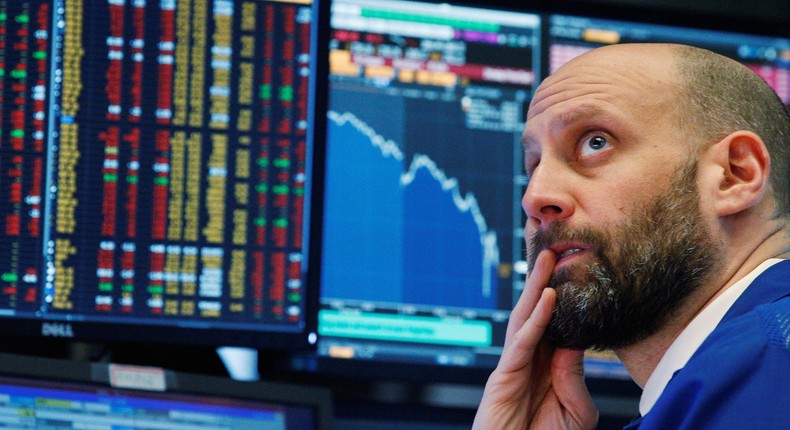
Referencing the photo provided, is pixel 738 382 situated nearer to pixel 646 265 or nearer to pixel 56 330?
pixel 646 265

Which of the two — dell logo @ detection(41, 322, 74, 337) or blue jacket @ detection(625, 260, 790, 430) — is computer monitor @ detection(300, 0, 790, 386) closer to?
dell logo @ detection(41, 322, 74, 337)

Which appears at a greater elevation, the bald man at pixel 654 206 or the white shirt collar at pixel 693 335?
the bald man at pixel 654 206

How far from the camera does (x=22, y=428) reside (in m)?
1.58

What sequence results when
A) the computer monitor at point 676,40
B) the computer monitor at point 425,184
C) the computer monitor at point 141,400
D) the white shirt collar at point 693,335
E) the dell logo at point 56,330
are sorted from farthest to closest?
1. the computer monitor at point 676,40
2. the computer monitor at point 425,184
3. the dell logo at point 56,330
4. the computer monitor at point 141,400
5. the white shirt collar at point 693,335

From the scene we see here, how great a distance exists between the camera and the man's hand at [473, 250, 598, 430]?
141 cm

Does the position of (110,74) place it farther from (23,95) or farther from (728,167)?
(728,167)

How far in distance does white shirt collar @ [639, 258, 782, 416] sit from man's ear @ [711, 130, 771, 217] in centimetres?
7

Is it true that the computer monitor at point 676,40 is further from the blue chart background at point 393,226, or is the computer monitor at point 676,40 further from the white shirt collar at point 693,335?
the white shirt collar at point 693,335

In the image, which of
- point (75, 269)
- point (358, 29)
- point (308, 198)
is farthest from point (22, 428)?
point (358, 29)

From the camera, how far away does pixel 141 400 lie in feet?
5.35

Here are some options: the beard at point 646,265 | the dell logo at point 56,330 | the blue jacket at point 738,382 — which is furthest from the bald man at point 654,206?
the dell logo at point 56,330

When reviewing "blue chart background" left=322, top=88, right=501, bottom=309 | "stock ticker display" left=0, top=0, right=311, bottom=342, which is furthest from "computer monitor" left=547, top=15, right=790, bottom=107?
"stock ticker display" left=0, top=0, right=311, bottom=342

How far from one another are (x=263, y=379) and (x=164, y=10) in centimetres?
61

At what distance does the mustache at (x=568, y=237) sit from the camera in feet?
4.19
